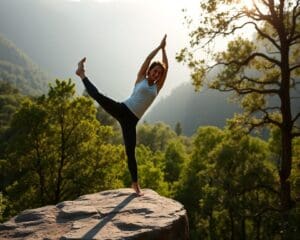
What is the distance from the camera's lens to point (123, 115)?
36.8 ft

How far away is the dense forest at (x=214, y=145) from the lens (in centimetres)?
1712

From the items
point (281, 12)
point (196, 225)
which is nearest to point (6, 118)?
point (196, 225)

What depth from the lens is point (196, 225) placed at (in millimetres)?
49844

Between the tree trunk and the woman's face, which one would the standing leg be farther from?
the tree trunk

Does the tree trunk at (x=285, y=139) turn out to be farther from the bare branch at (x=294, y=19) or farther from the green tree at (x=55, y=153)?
the green tree at (x=55, y=153)

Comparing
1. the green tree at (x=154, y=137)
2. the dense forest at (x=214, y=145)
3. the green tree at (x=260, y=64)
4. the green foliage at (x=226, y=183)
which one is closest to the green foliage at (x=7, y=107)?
the green tree at (x=154, y=137)

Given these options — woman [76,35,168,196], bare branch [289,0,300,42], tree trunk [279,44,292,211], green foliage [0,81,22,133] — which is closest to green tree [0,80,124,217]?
tree trunk [279,44,292,211]

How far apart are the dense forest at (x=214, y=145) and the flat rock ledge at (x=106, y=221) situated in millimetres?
6009

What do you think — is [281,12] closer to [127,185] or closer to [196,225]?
[127,185]

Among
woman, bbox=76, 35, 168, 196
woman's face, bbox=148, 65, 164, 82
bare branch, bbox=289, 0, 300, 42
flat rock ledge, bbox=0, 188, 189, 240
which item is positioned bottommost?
flat rock ledge, bbox=0, 188, 189, 240

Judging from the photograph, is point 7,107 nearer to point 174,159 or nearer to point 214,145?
point 174,159

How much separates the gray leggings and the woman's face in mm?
1083

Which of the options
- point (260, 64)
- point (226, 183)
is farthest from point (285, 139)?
point (226, 183)

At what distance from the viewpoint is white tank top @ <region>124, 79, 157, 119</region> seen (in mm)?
11211
